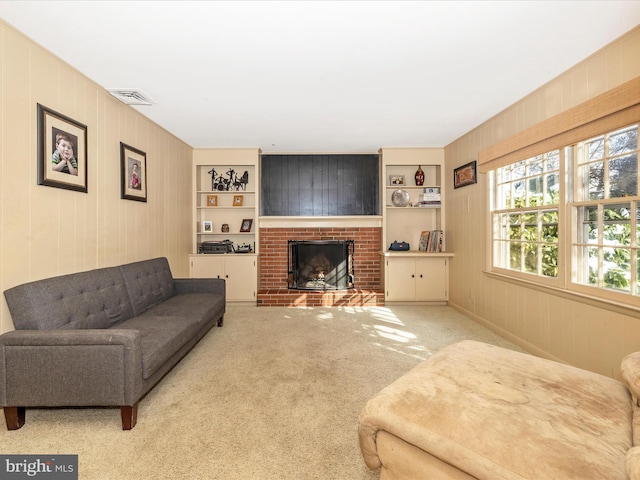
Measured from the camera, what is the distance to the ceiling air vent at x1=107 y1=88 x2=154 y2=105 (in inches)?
106

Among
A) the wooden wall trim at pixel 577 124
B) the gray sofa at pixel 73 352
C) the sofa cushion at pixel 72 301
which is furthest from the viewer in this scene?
the wooden wall trim at pixel 577 124

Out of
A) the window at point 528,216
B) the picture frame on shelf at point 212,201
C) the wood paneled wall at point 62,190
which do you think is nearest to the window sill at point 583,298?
the window at point 528,216

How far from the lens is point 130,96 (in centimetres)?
282

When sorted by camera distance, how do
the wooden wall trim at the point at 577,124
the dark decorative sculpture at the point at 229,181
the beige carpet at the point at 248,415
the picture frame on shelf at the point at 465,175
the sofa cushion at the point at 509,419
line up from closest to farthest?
1. the sofa cushion at the point at 509,419
2. the beige carpet at the point at 248,415
3. the wooden wall trim at the point at 577,124
4. the picture frame on shelf at the point at 465,175
5. the dark decorative sculpture at the point at 229,181

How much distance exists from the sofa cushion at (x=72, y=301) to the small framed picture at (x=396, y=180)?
153 inches

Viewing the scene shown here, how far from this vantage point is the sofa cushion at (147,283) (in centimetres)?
275

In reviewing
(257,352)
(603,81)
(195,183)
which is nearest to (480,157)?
(603,81)

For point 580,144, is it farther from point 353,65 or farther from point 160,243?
point 160,243

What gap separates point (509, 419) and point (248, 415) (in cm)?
Result: 148

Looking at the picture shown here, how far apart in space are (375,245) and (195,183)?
301cm

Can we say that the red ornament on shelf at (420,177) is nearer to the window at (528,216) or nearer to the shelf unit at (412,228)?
the shelf unit at (412,228)

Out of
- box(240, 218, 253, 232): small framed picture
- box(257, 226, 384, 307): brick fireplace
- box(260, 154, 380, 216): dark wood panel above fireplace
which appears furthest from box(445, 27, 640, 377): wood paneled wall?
box(240, 218, 253, 232): small framed picture

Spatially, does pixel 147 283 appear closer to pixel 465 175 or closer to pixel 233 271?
pixel 233 271

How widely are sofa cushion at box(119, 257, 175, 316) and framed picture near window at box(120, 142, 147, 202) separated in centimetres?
72
